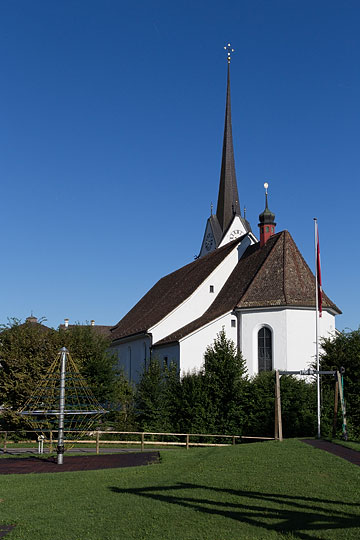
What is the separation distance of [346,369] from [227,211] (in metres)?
32.1

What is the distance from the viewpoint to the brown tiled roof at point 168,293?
131 feet

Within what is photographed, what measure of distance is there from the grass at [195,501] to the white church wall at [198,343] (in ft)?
55.7

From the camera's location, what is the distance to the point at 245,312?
3306 centimetres

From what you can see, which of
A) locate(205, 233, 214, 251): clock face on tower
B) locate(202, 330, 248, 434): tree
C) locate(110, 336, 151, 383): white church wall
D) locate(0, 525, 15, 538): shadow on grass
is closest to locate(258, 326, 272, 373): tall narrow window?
locate(202, 330, 248, 434): tree

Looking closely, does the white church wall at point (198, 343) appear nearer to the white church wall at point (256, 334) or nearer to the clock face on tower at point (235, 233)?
the white church wall at point (256, 334)

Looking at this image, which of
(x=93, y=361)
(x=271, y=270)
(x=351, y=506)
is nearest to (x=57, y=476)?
(x=351, y=506)

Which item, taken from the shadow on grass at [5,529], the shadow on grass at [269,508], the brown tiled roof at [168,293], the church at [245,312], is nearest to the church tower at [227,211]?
the brown tiled roof at [168,293]

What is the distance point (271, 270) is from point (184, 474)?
20.8 meters

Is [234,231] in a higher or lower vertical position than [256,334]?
higher

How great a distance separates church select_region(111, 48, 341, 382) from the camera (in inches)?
1244

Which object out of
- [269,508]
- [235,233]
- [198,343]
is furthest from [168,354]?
[269,508]

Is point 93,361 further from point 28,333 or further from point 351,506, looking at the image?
point 351,506

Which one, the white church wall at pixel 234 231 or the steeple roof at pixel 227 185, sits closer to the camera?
the white church wall at pixel 234 231

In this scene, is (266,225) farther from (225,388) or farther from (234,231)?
(234,231)
